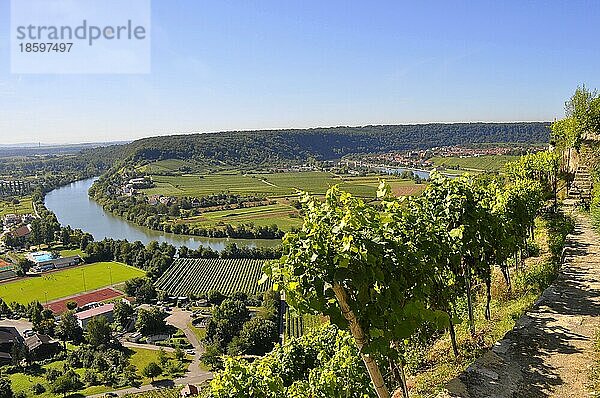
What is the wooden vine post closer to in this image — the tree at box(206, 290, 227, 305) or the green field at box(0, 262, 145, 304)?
the tree at box(206, 290, 227, 305)

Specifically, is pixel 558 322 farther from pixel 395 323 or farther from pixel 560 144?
pixel 560 144

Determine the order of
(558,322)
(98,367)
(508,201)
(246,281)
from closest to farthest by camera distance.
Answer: (558,322) < (508,201) < (98,367) < (246,281)

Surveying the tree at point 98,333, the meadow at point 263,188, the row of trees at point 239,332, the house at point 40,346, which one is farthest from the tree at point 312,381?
the meadow at point 263,188

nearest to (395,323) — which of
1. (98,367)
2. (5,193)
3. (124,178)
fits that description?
(98,367)

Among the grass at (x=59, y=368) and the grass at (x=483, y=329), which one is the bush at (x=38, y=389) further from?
A: the grass at (x=483, y=329)

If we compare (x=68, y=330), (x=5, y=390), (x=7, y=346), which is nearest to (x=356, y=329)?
(x=5, y=390)

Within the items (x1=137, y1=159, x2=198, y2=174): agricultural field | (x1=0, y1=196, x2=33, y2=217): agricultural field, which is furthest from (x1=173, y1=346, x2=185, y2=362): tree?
(x1=137, y1=159, x2=198, y2=174): agricultural field
